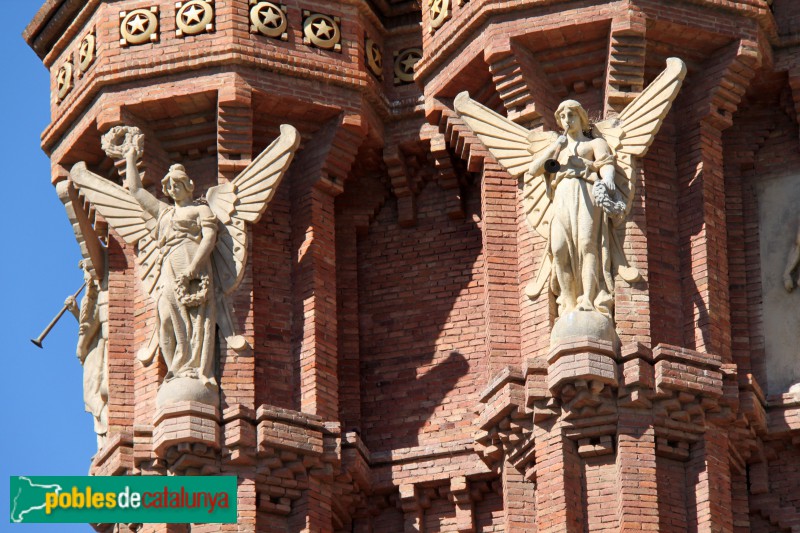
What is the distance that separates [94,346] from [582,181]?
6777 mm

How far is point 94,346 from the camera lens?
38688 millimetres

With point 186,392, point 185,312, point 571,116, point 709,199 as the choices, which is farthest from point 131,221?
point 709,199

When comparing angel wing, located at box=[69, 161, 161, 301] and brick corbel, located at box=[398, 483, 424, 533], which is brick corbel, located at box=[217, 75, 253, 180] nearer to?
angel wing, located at box=[69, 161, 161, 301]

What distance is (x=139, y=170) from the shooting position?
124 ft

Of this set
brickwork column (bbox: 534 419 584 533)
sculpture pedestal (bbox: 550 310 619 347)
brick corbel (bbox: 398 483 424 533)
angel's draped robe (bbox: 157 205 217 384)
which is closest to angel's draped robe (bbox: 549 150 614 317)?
sculpture pedestal (bbox: 550 310 619 347)

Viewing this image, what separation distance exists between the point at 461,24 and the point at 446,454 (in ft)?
16.2

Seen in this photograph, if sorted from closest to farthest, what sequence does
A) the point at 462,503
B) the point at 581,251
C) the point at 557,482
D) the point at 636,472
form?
the point at 636,472 → the point at 557,482 → the point at 581,251 → the point at 462,503

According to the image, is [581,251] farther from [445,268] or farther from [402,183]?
[402,183]

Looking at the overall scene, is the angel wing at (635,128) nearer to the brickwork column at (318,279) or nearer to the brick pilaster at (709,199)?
the brick pilaster at (709,199)

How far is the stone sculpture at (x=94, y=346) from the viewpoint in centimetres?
3809

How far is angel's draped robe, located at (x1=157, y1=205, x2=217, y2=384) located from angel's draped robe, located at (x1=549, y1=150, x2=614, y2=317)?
3988mm

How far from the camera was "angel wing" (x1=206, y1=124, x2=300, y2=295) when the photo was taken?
120ft

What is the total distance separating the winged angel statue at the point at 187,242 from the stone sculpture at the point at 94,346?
1.26 metres

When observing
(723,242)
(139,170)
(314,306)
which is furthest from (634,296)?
(139,170)
